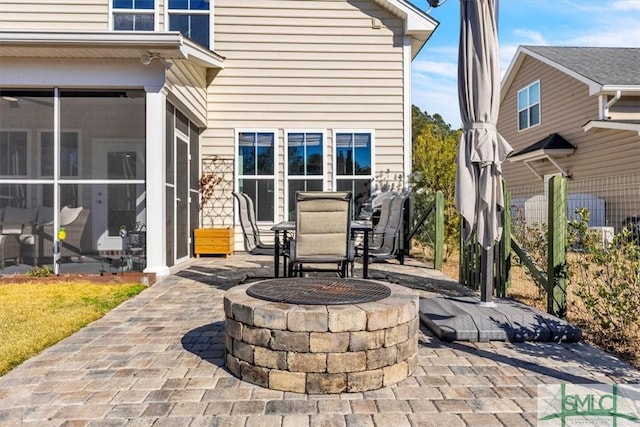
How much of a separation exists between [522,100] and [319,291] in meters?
14.5

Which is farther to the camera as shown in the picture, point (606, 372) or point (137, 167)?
point (137, 167)

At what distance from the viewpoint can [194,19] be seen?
8.55 metres

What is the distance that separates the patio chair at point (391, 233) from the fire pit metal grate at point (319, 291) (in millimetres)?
1873

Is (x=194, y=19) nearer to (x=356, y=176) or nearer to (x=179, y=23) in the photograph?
(x=179, y=23)

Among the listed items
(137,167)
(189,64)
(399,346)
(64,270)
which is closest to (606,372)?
(399,346)

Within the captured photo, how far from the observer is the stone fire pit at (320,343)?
2418mm

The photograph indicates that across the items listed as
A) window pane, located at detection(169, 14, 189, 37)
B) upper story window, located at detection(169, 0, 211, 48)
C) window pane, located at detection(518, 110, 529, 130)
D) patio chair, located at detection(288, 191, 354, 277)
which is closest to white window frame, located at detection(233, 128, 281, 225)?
upper story window, located at detection(169, 0, 211, 48)

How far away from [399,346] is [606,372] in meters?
1.27

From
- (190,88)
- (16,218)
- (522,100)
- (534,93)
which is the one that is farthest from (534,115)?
(16,218)

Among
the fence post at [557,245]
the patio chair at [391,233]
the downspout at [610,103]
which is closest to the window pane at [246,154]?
the patio chair at [391,233]

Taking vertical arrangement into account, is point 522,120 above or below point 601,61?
below

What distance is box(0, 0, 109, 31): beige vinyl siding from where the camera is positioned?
814 centimetres

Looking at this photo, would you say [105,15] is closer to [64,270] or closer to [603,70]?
[64,270]

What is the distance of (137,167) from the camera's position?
6039 mm
